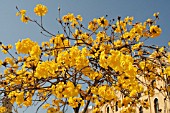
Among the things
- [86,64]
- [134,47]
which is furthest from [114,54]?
[134,47]

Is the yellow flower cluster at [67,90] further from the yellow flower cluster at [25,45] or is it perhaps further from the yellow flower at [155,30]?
the yellow flower at [155,30]

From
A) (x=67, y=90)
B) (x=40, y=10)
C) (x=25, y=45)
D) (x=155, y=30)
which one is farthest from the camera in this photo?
(x=40, y=10)

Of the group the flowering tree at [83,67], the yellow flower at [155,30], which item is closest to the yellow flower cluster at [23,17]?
the flowering tree at [83,67]

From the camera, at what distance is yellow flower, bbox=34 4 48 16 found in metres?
6.31

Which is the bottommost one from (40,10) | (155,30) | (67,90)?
(67,90)

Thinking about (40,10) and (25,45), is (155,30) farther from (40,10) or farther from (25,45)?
(25,45)

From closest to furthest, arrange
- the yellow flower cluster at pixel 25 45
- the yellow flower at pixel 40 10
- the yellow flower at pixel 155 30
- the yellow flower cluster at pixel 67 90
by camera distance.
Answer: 1. the yellow flower cluster at pixel 67 90
2. the yellow flower cluster at pixel 25 45
3. the yellow flower at pixel 155 30
4. the yellow flower at pixel 40 10

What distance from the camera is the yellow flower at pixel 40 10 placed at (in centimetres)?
631

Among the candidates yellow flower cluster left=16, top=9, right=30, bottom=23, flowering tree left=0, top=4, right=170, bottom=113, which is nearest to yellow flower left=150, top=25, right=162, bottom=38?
flowering tree left=0, top=4, right=170, bottom=113

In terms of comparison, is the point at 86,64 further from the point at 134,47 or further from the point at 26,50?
the point at 134,47

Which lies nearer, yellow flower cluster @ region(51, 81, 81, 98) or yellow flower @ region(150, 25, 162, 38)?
yellow flower cluster @ region(51, 81, 81, 98)

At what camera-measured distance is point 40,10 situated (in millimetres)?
6328

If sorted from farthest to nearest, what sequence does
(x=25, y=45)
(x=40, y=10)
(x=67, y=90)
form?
(x=40, y=10)
(x=25, y=45)
(x=67, y=90)

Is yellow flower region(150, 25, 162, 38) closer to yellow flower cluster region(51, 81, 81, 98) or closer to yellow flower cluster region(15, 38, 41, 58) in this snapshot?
yellow flower cluster region(51, 81, 81, 98)
